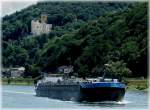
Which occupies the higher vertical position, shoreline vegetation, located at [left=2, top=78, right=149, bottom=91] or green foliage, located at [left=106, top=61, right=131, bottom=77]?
green foliage, located at [left=106, top=61, right=131, bottom=77]

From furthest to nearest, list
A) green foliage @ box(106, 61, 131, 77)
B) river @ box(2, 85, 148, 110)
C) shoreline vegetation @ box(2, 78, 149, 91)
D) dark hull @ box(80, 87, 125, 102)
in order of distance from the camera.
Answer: green foliage @ box(106, 61, 131, 77) < shoreline vegetation @ box(2, 78, 149, 91) < dark hull @ box(80, 87, 125, 102) < river @ box(2, 85, 148, 110)

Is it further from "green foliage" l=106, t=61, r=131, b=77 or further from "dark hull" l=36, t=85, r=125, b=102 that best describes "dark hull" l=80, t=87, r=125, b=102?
"green foliage" l=106, t=61, r=131, b=77

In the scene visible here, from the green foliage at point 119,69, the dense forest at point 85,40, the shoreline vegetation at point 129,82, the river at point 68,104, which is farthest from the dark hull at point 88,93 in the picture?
the green foliage at point 119,69

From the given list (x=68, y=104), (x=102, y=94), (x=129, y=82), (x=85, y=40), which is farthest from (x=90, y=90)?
(x=85, y=40)

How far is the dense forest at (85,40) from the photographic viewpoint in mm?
28672

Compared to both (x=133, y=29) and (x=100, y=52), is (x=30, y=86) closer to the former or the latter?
(x=100, y=52)

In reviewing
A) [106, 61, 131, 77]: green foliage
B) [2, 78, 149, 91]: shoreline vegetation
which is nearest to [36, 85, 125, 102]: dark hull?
[2, 78, 149, 91]: shoreline vegetation

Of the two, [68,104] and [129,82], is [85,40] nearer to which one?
[129,82]

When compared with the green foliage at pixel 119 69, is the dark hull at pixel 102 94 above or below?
below

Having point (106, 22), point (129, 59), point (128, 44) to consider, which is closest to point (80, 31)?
point (106, 22)

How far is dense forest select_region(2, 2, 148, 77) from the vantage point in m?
28.7

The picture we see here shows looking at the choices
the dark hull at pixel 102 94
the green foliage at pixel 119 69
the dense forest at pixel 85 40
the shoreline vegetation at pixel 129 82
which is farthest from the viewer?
the green foliage at pixel 119 69

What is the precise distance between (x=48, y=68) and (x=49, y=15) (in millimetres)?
3699

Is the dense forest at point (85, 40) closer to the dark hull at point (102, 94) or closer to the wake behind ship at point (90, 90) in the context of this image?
the wake behind ship at point (90, 90)
